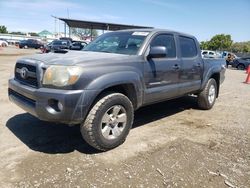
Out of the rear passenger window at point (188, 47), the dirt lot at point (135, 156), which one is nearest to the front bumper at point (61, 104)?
the dirt lot at point (135, 156)

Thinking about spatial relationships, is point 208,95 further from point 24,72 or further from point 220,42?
point 220,42

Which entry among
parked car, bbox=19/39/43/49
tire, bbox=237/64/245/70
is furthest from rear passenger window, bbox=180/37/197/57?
parked car, bbox=19/39/43/49

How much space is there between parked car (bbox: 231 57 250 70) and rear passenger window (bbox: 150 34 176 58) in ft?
81.5

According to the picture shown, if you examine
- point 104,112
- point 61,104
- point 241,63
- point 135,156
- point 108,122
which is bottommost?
point 241,63

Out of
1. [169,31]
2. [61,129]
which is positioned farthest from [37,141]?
[169,31]

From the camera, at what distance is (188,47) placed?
6.21 m

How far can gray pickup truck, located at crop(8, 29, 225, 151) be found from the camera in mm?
3666

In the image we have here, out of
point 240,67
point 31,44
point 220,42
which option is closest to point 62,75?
point 240,67

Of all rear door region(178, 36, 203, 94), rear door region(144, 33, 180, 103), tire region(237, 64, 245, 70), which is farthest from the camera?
tire region(237, 64, 245, 70)

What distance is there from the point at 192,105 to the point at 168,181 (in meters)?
4.49

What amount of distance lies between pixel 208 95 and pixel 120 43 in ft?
9.85

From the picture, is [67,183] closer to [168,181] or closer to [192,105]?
[168,181]

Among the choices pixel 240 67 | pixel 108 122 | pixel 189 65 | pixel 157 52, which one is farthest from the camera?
pixel 240 67

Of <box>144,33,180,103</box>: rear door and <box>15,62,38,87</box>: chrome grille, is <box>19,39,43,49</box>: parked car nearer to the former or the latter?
<box>144,33,180,103</box>: rear door
